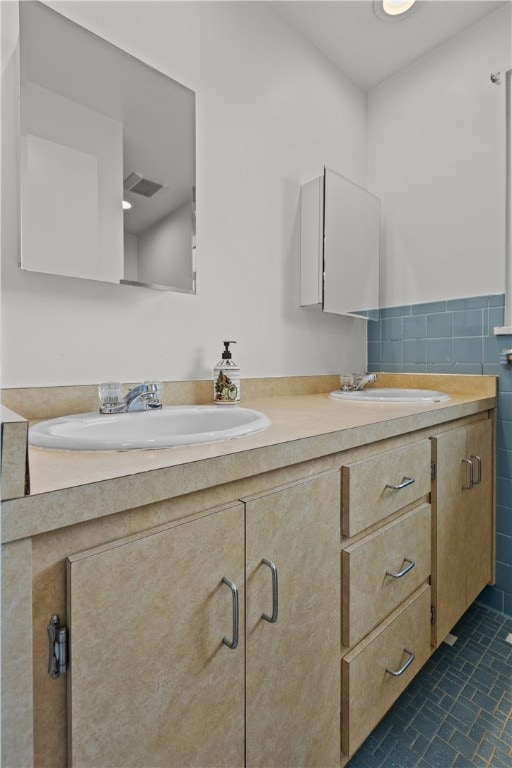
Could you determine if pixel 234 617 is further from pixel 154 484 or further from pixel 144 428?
pixel 144 428

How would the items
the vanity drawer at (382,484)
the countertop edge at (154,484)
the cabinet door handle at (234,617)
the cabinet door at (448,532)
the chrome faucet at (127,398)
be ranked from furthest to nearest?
the cabinet door at (448,532)
the chrome faucet at (127,398)
the vanity drawer at (382,484)
the cabinet door handle at (234,617)
the countertop edge at (154,484)

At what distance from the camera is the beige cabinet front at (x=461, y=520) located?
123cm

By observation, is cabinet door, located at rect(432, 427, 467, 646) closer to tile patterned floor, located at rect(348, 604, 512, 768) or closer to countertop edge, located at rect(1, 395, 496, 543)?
tile patterned floor, located at rect(348, 604, 512, 768)

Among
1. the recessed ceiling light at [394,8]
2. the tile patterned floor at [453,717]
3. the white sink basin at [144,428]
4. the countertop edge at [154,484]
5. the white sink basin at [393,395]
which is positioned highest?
the recessed ceiling light at [394,8]

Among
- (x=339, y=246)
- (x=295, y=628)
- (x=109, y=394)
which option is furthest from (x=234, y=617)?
(x=339, y=246)

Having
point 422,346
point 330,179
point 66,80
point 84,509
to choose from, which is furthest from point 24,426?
point 422,346

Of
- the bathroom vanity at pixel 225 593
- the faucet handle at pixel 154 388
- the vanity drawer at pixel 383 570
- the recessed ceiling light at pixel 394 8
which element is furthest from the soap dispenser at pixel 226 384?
the recessed ceiling light at pixel 394 8

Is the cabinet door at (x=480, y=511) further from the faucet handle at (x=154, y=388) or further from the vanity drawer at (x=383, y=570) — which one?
the faucet handle at (x=154, y=388)

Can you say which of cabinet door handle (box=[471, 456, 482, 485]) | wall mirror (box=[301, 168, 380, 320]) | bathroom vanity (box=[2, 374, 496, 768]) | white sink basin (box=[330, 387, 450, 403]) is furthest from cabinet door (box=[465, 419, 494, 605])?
wall mirror (box=[301, 168, 380, 320])

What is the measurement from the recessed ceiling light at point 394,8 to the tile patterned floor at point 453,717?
2.48 metres

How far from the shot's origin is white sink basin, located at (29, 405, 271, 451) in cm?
66

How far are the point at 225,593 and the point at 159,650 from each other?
0.13 m

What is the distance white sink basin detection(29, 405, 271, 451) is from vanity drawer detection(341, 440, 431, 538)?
0.82 ft

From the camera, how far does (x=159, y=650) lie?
0.55m
